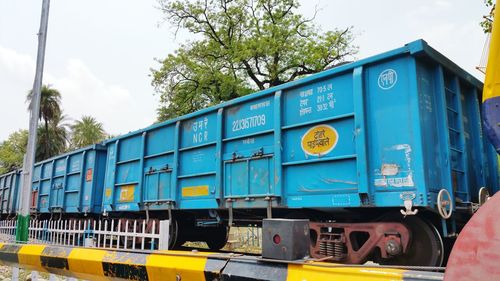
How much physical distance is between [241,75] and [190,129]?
645 inches

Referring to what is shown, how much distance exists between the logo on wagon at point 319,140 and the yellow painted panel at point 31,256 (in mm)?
3378

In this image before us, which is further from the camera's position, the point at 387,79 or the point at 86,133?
the point at 86,133

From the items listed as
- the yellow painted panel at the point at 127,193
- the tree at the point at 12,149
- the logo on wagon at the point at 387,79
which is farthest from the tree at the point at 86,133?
the logo on wagon at the point at 387,79

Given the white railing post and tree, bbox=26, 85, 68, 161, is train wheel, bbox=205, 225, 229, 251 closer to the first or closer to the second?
the white railing post

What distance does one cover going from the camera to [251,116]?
6434 millimetres

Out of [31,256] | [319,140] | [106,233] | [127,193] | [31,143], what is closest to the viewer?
[31,256]

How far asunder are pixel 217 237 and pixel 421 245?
6146 millimetres

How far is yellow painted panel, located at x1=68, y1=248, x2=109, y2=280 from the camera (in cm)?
301

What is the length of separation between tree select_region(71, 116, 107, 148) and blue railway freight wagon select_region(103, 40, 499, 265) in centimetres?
4037


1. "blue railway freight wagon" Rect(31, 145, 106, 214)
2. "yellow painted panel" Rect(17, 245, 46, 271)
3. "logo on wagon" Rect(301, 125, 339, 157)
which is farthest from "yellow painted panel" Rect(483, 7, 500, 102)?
"blue railway freight wagon" Rect(31, 145, 106, 214)

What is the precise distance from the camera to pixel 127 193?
926 centimetres

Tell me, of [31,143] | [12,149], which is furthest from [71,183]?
[12,149]

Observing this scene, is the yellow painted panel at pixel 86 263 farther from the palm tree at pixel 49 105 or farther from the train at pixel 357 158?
the palm tree at pixel 49 105

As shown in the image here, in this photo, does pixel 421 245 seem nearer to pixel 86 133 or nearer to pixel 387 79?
pixel 387 79
